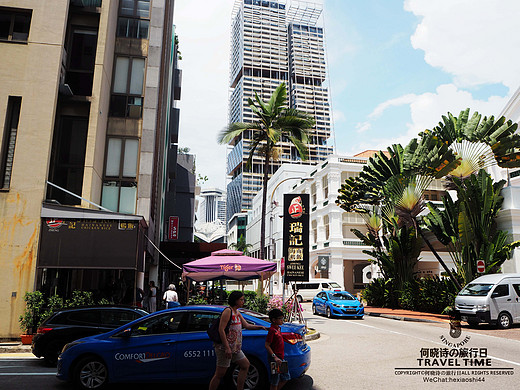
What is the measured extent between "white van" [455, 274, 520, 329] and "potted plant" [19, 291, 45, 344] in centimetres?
1631

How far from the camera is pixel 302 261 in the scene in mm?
17109

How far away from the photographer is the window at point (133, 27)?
21.5m

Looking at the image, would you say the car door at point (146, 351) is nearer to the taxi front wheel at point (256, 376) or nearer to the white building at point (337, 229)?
the taxi front wheel at point (256, 376)

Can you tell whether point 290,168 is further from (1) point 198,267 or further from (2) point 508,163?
(1) point 198,267

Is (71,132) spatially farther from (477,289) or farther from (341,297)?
(477,289)

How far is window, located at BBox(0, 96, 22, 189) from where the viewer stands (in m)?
14.7

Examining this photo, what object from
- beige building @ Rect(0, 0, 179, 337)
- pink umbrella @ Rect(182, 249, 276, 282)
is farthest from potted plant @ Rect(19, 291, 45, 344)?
pink umbrella @ Rect(182, 249, 276, 282)

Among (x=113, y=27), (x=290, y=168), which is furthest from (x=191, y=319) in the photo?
(x=290, y=168)

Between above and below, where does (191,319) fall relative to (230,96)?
below

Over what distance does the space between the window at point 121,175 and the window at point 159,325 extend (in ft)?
43.0

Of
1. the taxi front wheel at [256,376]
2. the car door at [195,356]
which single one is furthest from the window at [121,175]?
the taxi front wheel at [256,376]

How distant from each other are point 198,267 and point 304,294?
85.9ft

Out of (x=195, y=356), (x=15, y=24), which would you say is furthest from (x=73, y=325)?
(x=15, y=24)

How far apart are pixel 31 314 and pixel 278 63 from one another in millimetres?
165689
